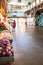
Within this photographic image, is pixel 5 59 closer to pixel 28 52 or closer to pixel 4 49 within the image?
pixel 4 49

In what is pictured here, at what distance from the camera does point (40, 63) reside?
17.8 feet

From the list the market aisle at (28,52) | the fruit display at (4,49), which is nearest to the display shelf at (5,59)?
the fruit display at (4,49)

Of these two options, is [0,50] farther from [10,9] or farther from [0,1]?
[10,9]

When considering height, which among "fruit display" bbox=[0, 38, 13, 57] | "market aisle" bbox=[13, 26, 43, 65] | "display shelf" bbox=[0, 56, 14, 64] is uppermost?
"fruit display" bbox=[0, 38, 13, 57]

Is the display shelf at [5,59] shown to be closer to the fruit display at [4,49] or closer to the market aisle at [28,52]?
the fruit display at [4,49]

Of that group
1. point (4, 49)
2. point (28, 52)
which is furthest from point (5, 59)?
point (28, 52)

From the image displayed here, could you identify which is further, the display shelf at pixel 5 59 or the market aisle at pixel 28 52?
the market aisle at pixel 28 52

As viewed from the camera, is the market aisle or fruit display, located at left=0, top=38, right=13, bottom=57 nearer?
fruit display, located at left=0, top=38, right=13, bottom=57

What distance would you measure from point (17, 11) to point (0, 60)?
43.9 m

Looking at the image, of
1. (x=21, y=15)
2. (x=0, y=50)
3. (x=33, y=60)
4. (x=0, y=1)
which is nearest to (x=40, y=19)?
(x=21, y=15)

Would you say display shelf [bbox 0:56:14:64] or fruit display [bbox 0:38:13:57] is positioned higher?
fruit display [bbox 0:38:13:57]

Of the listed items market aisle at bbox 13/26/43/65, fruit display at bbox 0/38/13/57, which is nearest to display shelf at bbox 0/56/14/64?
fruit display at bbox 0/38/13/57

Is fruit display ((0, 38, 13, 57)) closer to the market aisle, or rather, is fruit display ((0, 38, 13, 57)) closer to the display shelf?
the display shelf

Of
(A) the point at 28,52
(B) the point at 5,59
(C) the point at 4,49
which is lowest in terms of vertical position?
(A) the point at 28,52
